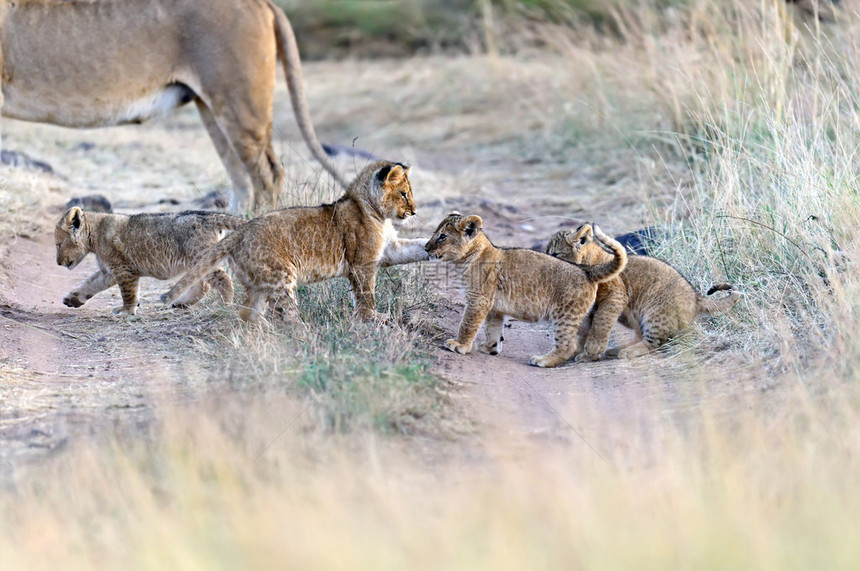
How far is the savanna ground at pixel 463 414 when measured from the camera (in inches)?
126

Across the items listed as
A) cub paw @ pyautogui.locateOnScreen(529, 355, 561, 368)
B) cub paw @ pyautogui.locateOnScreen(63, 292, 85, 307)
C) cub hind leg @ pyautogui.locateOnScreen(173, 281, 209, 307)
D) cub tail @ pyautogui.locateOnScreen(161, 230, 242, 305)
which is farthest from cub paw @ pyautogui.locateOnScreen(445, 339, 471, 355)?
cub paw @ pyautogui.locateOnScreen(63, 292, 85, 307)

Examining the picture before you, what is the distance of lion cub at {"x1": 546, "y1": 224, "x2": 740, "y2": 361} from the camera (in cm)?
559

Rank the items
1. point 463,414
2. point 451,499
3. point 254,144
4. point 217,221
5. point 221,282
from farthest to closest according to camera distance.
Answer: point 254,144 < point 221,282 < point 217,221 < point 463,414 < point 451,499

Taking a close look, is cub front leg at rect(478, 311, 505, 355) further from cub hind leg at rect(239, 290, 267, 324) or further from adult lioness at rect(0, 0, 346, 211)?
adult lioness at rect(0, 0, 346, 211)

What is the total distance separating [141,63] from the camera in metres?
7.95

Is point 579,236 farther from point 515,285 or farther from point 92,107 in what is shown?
point 92,107

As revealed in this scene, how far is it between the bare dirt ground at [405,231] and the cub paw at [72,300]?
4 cm

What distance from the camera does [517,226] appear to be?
884 cm

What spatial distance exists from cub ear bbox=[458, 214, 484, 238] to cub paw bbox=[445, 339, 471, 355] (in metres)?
0.59

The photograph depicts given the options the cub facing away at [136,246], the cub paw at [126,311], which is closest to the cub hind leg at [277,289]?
the cub facing away at [136,246]

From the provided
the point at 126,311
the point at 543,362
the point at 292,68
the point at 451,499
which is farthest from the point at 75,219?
the point at 451,499

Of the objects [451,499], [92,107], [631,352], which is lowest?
[631,352]

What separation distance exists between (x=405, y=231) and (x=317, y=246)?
2.17 meters

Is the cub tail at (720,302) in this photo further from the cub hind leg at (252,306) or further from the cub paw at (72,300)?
the cub paw at (72,300)
